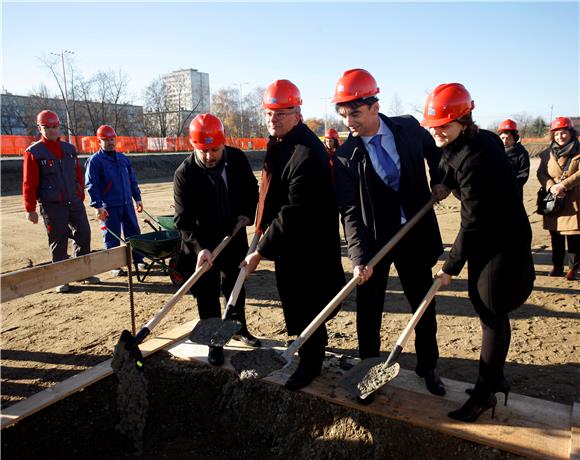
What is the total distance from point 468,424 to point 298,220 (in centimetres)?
162

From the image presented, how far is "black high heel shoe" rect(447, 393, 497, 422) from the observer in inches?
107

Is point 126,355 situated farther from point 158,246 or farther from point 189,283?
point 158,246

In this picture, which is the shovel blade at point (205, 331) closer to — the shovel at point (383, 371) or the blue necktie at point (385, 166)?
the shovel at point (383, 371)

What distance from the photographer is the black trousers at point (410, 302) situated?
3008mm

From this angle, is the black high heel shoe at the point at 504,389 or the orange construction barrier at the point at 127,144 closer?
the black high heel shoe at the point at 504,389

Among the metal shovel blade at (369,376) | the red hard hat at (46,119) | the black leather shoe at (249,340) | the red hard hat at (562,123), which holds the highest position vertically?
the red hard hat at (46,119)

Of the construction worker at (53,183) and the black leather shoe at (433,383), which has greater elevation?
the construction worker at (53,183)

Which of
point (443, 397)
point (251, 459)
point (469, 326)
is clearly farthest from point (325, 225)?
point (469, 326)

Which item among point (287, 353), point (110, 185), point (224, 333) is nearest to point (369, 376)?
point (287, 353)

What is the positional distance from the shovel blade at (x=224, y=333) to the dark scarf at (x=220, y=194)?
800 mm

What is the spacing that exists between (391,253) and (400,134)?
0.77m

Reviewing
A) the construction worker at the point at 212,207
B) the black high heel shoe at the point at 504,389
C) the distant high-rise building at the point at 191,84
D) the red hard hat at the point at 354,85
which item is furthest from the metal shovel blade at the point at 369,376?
the distant high-rise building at the point at 191,84

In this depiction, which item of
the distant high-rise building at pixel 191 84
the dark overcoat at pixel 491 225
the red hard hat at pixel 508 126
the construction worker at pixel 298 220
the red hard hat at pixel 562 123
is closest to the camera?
the dark overcoat at pixel 491 225

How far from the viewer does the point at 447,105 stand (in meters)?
2.45
